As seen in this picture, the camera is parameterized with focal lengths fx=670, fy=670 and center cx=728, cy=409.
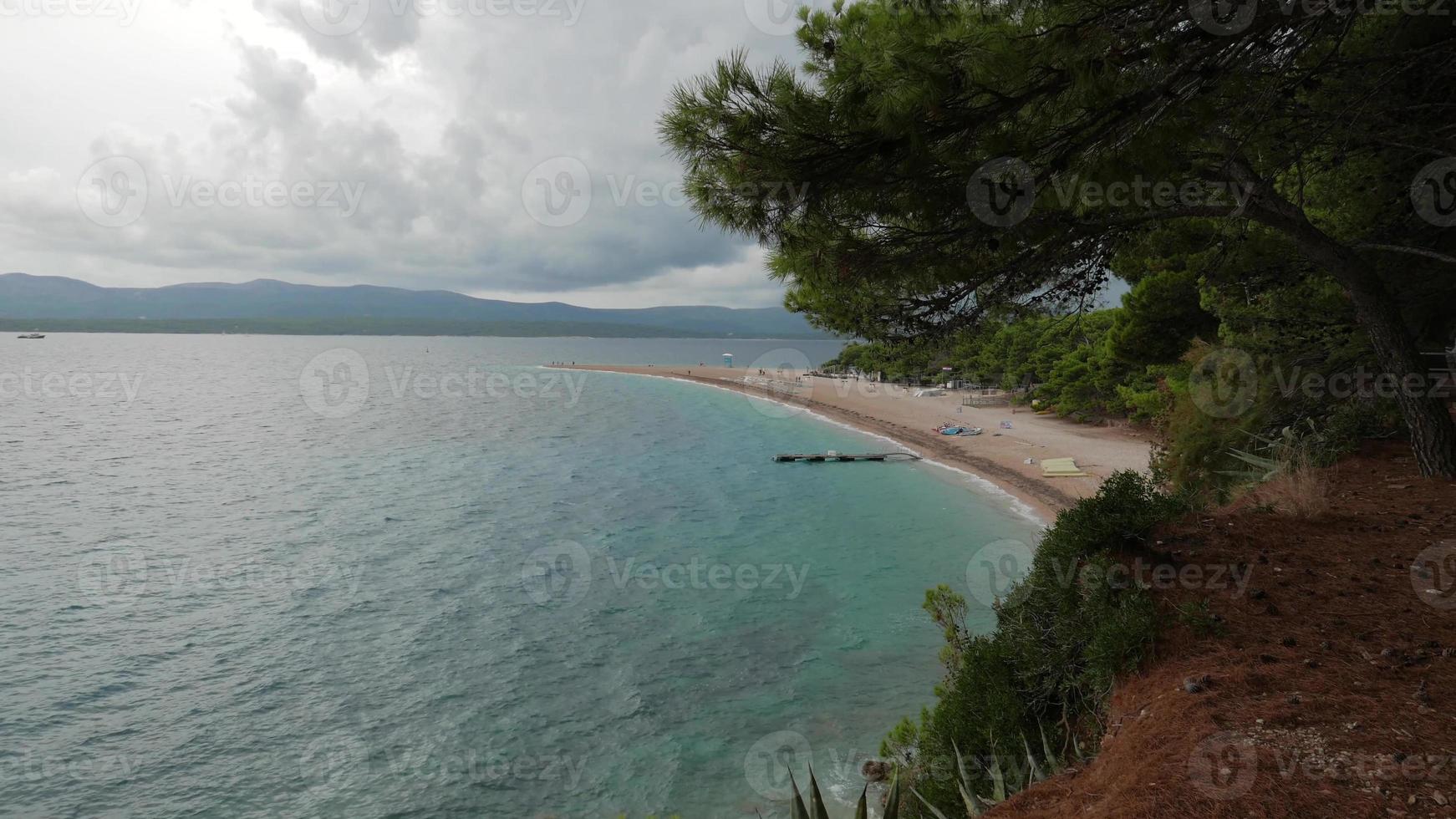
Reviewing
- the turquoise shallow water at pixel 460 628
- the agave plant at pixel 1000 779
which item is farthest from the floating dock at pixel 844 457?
the agave plant at pixel 1000 779

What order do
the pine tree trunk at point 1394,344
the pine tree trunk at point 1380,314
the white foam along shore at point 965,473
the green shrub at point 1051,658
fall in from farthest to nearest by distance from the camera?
the white foam along shore at point 965,473
the pine tree trunk at point 1394,344
the pine tree trunk at point 1380,314
the green shrub at point 1051,658

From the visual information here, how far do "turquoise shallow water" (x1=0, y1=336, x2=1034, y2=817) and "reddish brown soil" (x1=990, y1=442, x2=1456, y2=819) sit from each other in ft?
19.1

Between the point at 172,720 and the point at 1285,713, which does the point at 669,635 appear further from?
the point at 1285,713

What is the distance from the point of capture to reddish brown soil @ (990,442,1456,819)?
332 cm

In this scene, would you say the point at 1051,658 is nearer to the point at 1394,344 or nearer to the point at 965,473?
the point at 1394,344

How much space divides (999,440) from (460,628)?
29034 millimetres

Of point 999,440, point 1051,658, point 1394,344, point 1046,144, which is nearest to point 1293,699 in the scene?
point 1051,658

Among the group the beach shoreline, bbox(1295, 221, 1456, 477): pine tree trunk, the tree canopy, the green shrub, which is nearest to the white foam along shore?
the beach shoreline

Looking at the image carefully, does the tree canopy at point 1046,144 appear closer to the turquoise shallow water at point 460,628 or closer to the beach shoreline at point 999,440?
the turquoise shallow water at point 460,628

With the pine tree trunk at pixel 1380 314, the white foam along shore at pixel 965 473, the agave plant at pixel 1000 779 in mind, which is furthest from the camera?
the white foam along shore at pixel 965 473

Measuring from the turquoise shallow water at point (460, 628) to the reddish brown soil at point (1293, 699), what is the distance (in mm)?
5833

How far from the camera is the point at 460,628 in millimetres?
15688

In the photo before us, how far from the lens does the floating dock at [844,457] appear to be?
35062 millimetres

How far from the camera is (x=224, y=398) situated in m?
77.6
